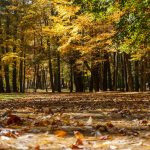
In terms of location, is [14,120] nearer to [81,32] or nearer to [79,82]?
[81,32]

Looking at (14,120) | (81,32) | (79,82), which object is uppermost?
(81,32)

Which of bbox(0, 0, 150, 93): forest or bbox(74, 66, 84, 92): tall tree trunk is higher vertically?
bbox(0, 0, 150, 93): forest

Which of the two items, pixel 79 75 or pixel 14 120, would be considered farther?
pixel 79 75

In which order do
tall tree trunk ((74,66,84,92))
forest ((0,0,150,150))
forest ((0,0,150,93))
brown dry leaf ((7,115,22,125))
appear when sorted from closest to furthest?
1. forest ((0,0,150,150))
2. brown dry leaf ((7,115,22,125))
3. forest ((0,0,150,93))
4. tall tree trunk ((74,66,84,92))

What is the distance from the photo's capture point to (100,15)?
1848 cm

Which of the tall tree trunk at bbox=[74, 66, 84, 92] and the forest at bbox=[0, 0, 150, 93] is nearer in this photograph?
the forest at bbox=[0, 0, 150, 93]

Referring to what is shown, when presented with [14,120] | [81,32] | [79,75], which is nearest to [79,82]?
[79,75]

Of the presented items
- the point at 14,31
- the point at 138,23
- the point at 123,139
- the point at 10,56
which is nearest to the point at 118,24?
the point at 138,23

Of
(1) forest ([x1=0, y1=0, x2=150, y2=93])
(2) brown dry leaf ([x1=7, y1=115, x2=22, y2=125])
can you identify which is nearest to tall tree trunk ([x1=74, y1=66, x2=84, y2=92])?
(1) forest ([x1=0, y1=0, x2=150, y2=93])

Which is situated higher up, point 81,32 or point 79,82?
point 81,32

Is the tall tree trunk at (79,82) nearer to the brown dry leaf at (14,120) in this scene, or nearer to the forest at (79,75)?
the forest at (79,75)

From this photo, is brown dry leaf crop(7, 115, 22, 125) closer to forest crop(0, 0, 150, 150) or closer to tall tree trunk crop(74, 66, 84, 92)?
forest crop(0, 0, 150, 150)

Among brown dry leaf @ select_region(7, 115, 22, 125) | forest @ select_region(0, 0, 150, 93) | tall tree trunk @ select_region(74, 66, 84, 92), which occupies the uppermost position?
forest @ select_region(0, 0, 150, 93)

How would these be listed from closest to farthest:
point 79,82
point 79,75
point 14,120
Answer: point 14,120 < point 79,82 < point 79,75
